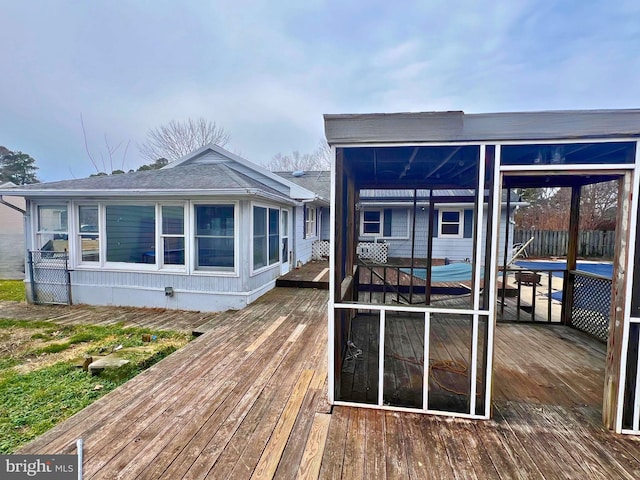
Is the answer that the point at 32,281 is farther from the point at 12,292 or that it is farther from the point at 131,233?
the point at 131,233

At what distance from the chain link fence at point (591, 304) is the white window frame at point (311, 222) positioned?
8022 mm

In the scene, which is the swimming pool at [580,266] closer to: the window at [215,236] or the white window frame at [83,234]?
the window at [215,236]

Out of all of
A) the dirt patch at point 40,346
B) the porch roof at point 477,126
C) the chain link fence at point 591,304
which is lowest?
the dirt patch at point 40,346

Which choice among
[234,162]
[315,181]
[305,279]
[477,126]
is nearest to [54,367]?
[305,279]

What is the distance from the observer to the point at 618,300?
2168 millimetres

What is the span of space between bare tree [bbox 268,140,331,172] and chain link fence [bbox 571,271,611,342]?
74.4 ft

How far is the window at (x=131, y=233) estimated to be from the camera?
633 cm

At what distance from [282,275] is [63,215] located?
517 centimetres

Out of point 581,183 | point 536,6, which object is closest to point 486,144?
point 581,183

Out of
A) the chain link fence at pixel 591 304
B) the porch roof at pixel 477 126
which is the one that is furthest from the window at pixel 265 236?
the chain link fence at pixel 591 304

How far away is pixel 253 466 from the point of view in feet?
6.18

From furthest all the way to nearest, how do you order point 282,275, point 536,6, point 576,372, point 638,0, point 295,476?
point 536,6
point 638,0
point 282,275
point 576,372
point 295,476

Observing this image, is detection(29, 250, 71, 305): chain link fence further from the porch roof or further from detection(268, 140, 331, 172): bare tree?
detection(268, 140, 331, 172): bare tree

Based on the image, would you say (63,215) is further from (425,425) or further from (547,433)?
(547,433)
